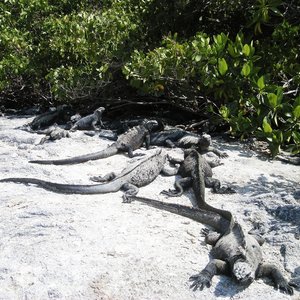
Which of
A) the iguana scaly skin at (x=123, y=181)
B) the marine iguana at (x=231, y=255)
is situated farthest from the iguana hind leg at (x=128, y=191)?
the marine iguana at (x=231, y=255)

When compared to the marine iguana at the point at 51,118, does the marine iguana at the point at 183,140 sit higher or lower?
higher

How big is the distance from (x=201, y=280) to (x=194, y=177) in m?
2.15

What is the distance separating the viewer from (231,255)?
13.1 ft

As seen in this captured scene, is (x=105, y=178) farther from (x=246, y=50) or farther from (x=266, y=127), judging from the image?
(x=246, y=50)

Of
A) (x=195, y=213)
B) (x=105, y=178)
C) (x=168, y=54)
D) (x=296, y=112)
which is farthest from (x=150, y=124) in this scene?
(x=296, y=112)

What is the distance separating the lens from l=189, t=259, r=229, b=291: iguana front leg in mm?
3688

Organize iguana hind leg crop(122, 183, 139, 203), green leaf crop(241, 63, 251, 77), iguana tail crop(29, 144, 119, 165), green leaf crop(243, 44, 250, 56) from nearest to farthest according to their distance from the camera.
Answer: iguana hind leg crop(122, 183, 139, 203) → green leaf crop(241, 63, 251, 77) → green leaf crop(243, 44, 250, 56) → iguana tail crop(29, 144, 119, 165)

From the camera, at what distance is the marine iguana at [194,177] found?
18.4 feet

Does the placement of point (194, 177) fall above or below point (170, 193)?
above

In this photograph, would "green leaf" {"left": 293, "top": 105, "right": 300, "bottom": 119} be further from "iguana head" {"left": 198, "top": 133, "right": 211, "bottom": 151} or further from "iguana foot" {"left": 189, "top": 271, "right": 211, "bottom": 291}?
"iguana head" {"left": 198, "top": 133, "right": 211, "bottom": 151}

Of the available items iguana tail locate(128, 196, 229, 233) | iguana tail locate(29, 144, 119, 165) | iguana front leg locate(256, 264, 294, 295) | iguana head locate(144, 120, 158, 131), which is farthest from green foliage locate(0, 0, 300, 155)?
iguana tail locate(29, 144, 119, 165)

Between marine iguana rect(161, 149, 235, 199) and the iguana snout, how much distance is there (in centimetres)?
145

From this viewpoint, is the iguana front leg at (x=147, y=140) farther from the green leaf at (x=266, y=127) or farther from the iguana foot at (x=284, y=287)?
the iguana foot at (x=284, y=287)

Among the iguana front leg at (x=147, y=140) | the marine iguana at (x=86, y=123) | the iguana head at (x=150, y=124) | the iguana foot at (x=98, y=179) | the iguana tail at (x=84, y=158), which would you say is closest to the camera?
the iguana foot at (x=98, y=179)
